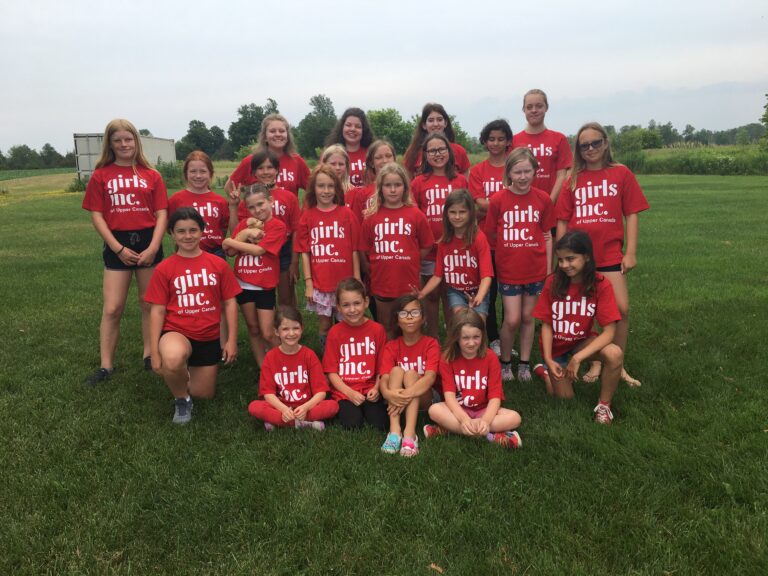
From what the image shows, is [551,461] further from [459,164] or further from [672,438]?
[459,164]

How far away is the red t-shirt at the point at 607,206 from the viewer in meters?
4.41

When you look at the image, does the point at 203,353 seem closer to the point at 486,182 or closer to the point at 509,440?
the point at 509,440

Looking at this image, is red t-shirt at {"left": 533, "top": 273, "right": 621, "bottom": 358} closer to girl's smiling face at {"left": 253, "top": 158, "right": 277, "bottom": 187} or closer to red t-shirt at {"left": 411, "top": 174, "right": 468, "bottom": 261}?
red t-shirt at {"left": 411, "top": 174, "right": 468, "bottom": 261}

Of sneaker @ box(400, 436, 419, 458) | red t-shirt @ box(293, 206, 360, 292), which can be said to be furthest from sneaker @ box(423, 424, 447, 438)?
red t-shirt @ box(293, 206, 360, 292)

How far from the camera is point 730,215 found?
1539 centimetres

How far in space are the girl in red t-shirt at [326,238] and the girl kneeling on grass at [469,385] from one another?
124cm

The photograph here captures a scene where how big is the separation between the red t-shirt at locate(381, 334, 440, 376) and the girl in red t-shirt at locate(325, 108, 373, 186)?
2308 millimetres

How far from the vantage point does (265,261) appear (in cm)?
467

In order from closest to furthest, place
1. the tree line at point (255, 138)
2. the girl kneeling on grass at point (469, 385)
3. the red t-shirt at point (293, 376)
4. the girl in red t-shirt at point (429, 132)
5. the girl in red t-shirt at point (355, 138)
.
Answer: the girl kneeling on grass at point (469, 385) → the red t-shirt at point (293, 376) → the girl in red t-shirt at point (429, 132) → the girl in red t-shirt at point (355, 138) → the tree line at point (255, 138)

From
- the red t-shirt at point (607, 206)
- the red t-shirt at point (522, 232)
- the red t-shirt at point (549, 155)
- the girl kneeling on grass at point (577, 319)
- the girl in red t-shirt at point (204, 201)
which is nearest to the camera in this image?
the girl kneeling on grass at point (577, 319)

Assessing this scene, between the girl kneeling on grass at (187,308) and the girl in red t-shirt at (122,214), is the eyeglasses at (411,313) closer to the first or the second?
the girl kneeling on grass at (187,308)


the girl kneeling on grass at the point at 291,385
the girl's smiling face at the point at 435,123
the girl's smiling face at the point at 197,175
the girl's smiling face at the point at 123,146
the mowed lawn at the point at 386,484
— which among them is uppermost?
the girl's smiling face at the point at 435,123

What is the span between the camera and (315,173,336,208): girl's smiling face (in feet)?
15.3

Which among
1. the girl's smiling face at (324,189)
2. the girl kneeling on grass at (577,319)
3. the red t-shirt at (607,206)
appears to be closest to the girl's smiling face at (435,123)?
the girl's smiling face at (324,189)
